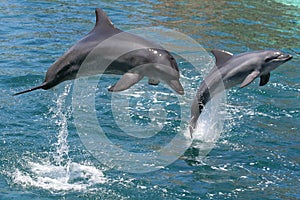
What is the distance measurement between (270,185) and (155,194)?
1834mm

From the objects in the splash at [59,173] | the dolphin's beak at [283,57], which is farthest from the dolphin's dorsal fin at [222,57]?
the splash at [59,173]

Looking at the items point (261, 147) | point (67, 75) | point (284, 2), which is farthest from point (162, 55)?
point (284, 2)

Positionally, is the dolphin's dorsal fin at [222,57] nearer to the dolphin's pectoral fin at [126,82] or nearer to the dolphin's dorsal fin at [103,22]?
the dolphin's dorsal fin at [103,22]

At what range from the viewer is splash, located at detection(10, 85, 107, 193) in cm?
902

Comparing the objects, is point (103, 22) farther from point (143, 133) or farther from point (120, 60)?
point (143, 133)

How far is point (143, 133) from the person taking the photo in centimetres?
1111

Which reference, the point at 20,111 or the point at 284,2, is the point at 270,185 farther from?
the point at 284,2

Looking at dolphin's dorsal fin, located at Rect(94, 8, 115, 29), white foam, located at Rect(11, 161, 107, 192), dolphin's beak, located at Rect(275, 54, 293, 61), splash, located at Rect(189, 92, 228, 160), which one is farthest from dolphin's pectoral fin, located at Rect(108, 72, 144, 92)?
splash, located at Rect(189, 92, 228, 160)

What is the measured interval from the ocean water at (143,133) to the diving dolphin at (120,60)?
1.96 m

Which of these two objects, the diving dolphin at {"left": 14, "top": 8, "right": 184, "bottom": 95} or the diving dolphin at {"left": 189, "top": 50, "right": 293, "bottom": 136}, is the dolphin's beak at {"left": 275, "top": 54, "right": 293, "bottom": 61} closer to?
the diving dolphin at {"left": 189, "top": 50, "right": 293, "bottom": 136}

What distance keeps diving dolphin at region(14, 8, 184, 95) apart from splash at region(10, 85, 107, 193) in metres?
1.78

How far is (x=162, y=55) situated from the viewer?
7273 millimetres

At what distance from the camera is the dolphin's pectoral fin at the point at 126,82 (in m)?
7.04

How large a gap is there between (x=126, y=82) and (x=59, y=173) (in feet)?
9.40
